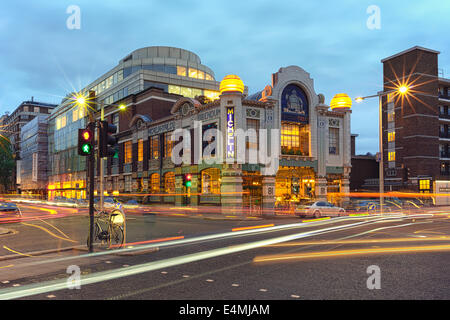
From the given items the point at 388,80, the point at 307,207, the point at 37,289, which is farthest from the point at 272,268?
the point at 388,80

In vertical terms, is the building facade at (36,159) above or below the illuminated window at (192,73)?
below

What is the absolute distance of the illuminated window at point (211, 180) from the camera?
124 feet

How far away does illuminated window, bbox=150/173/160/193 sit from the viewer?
155ft

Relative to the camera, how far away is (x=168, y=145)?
44875 mm

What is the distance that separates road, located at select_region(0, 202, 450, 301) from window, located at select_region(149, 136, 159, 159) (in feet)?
109

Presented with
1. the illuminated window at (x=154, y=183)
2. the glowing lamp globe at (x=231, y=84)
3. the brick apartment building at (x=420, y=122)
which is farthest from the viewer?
the brick apartment building at (x=420, y=122)

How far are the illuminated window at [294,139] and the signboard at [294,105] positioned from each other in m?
1.03

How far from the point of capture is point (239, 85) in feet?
118

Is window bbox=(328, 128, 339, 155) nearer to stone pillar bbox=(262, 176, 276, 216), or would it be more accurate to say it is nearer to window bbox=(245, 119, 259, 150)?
stone pillar bbox=(262, 176, 276, 216)

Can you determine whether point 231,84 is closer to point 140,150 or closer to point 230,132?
point 230,132

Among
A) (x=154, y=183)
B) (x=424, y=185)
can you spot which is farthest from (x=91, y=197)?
(x=424, y=185)

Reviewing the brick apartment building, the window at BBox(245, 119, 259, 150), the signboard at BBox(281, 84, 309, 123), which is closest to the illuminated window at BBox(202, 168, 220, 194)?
the window at BBox(245, 119, 259, 150)

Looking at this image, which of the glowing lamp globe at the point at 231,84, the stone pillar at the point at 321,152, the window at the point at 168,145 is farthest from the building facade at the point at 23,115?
the stone pillar at the point at 321,152

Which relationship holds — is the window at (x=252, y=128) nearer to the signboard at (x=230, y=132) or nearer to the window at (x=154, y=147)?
the signboard at (x=230, y=132)
